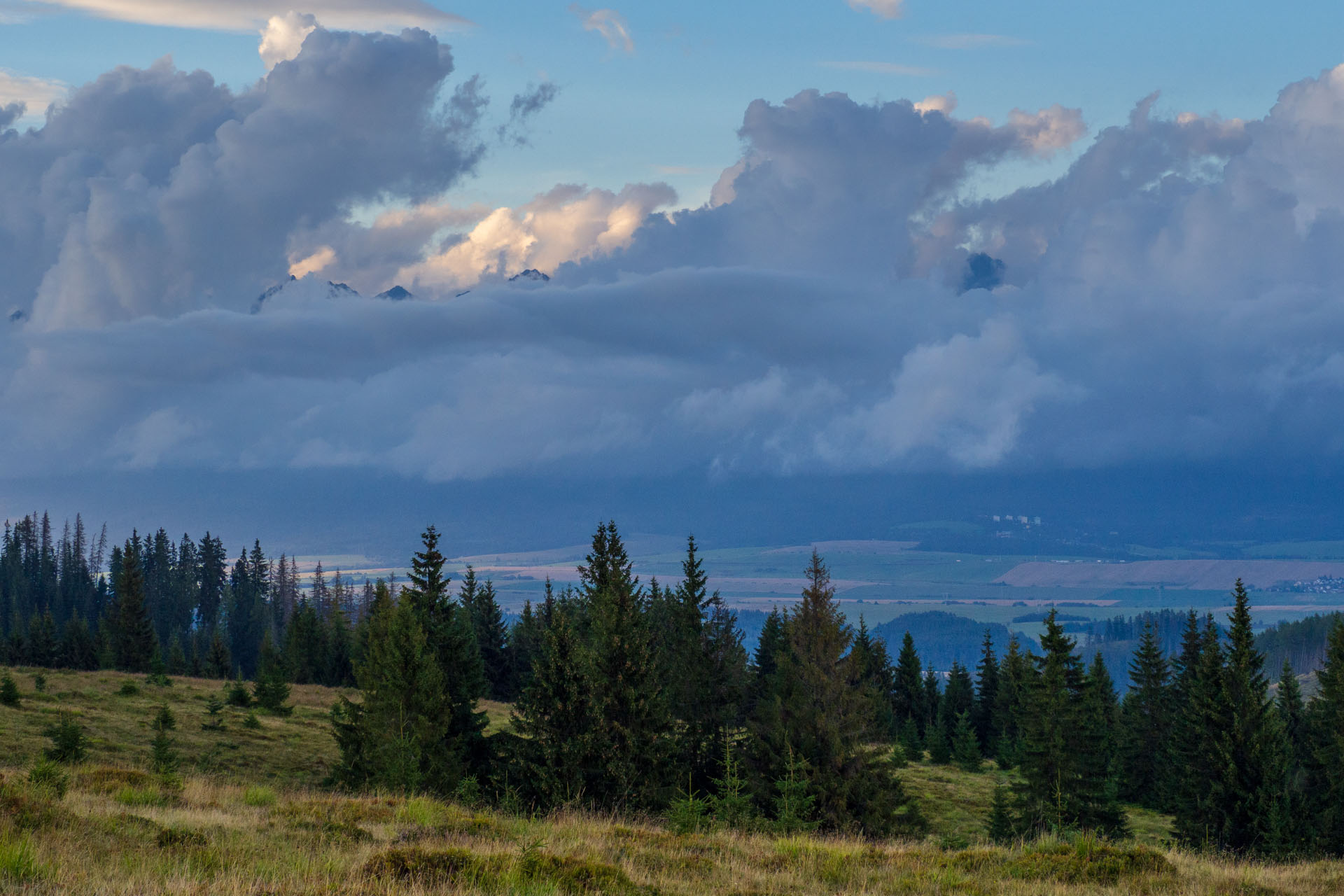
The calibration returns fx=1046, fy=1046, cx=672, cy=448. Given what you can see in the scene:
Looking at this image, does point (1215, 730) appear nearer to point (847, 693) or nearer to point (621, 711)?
point (847, 693)

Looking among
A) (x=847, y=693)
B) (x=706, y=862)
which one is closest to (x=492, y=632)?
(x=847, y=693)

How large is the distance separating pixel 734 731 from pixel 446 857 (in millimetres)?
38224

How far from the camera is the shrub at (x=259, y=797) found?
21.6 metres

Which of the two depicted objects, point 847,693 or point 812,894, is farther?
point 847,693

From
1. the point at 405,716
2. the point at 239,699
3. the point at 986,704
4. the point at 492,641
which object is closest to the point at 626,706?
the point at 405,716

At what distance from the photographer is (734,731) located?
5156cm

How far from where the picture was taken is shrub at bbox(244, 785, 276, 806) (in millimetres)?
21625

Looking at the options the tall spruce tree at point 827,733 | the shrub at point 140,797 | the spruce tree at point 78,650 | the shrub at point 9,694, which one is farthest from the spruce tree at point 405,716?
the spruce tree at point 78,650

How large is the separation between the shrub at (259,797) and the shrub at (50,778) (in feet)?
11.1

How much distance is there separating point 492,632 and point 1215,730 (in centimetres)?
6749

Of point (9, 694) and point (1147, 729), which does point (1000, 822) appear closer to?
point (9, 694)

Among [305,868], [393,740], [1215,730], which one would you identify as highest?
[305,868]

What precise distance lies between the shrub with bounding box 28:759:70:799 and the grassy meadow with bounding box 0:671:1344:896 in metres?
0.10

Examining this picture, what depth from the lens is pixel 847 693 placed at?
50594 millimetres
